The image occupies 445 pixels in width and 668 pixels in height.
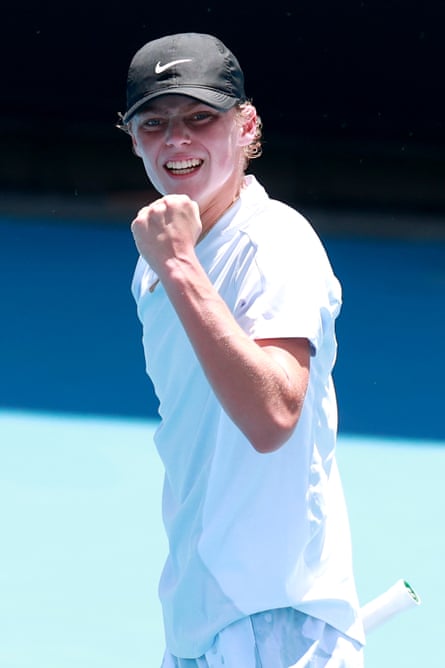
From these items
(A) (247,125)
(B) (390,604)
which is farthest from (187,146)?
(B) (390,604)

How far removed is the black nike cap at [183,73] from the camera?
1669 millimetres

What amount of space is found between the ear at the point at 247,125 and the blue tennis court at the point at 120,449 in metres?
1.86

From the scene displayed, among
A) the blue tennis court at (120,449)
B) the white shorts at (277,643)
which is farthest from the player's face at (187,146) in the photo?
the blue tennis court at (120,449)

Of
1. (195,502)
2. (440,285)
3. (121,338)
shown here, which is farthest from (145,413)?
(195,502)

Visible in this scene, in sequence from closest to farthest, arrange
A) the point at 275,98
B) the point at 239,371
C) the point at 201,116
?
the point at 239,371 < the point at 201,116 < the point at 275,98

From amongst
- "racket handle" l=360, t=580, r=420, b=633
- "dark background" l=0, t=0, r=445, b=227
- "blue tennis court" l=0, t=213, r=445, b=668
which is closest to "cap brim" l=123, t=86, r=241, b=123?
"racket handle" l=360, t=580, r=420, b=633

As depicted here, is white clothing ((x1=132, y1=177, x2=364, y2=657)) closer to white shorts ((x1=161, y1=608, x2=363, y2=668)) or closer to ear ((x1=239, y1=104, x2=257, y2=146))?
white shorts ((x1=161, y1=608, x2=363, y2=668))

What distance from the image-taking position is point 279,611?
1652mm

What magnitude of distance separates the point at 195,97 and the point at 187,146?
65 mm

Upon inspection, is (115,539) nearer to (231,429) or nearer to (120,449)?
(120,449)

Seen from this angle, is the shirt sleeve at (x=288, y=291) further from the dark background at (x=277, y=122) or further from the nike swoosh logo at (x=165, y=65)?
the dark background at (x=277, y=122)

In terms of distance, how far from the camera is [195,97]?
166 cm

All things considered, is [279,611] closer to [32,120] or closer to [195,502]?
[195,502]

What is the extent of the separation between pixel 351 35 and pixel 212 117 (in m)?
6.09
